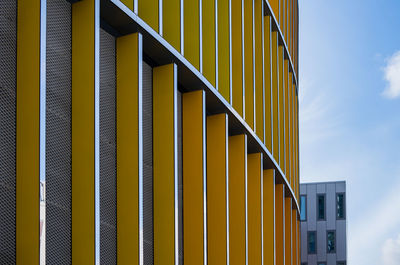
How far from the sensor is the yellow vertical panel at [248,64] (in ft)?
62.2

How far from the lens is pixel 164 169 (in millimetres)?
12867

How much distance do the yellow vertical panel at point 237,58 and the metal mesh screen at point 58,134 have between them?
23.5 ft

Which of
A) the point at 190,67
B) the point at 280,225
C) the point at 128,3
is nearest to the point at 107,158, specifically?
the point at 128,3

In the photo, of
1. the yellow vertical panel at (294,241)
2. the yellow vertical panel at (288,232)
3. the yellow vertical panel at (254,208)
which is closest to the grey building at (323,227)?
Answer: the yellow vertical panel at (294,241)

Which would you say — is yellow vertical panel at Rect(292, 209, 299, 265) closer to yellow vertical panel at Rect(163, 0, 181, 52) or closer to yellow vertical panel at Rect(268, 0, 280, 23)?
yellow vertical panel at Rect(268, 0, 280, 23)

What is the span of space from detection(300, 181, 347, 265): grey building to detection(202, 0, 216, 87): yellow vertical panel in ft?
160

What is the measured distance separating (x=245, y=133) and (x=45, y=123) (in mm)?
9564

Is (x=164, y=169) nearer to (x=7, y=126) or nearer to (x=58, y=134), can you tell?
(x=58, y=134)

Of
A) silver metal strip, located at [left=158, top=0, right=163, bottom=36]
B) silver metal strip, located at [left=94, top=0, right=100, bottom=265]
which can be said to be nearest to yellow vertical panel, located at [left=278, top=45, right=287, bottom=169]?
silver metal strip, located at [left=158, top=0, right=163, bottom=36]

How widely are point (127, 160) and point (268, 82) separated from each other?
11498 mm

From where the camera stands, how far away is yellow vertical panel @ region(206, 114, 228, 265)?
15.8 metres

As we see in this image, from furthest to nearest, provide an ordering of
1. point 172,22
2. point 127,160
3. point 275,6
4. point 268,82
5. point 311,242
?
point 311,242
point 275,6
point 268,82
point 172,22
point 127,160

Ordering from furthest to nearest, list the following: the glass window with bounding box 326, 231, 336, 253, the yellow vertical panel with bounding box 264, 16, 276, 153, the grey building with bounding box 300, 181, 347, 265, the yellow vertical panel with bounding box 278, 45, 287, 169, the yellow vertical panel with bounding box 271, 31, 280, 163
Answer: the grey building with bounding box 300, 181, 347, 265 < the glass window with bounding box 326, 231, 336, 253 < the yellow vertical panel with bounding box 278, 45, 287, 169 < the yellow vertical panel with bounding box 271, 31, 280, 163 < the yellow vertical panel with bounding box 264, 16, 276, 153

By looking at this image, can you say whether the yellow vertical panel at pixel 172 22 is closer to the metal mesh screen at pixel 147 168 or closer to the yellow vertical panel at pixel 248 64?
the metal mesh screen at pixel 147 168
